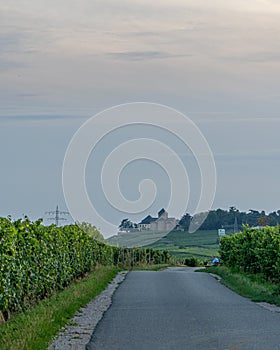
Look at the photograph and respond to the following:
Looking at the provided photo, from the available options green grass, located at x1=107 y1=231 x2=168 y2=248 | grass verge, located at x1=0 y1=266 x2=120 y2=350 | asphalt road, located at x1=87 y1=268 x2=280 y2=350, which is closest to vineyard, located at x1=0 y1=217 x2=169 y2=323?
grass verge, located at x1=0 y1=266 x2=120 y2=350

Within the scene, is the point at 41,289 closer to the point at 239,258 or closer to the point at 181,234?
the point at 239,258

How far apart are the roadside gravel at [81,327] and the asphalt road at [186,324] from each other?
180 millimetres

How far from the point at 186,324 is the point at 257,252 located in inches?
656

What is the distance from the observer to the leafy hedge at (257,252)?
2820cm

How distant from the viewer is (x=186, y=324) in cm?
1448

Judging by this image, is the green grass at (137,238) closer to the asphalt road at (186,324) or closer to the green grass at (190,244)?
the green grass at (190,244)

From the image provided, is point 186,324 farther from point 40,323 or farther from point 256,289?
point 256,289

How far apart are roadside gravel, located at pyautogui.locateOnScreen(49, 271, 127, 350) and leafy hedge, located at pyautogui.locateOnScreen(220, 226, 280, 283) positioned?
8.47 metres

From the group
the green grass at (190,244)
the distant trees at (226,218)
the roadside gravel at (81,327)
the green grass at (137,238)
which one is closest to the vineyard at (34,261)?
the roadside gravel at (81,327)

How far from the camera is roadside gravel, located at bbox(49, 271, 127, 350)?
1193 centimetres

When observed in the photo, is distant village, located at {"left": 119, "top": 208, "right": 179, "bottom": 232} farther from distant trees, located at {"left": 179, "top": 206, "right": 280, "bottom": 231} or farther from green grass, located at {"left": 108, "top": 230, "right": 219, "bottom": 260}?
distant trees, located at {"left": 179, "top": 206, "right": 280, "bottom": 231}

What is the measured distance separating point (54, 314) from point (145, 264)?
5408 cm

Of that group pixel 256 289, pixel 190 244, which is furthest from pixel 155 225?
pixel 190 244

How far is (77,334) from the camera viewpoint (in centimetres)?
1326
